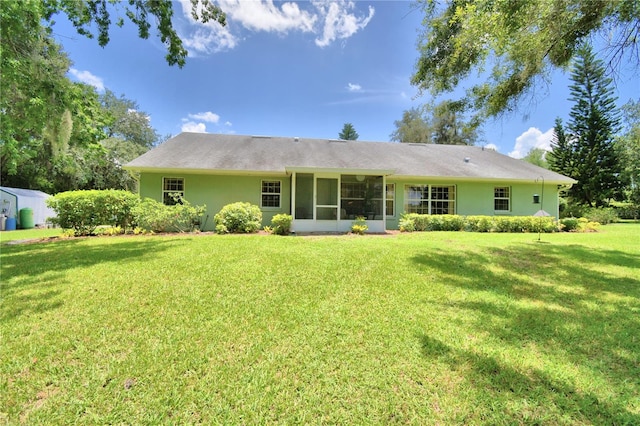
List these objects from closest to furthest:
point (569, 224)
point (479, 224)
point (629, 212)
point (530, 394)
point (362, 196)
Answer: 1. point (530, 394)
2. point (362, 196)
3. point (479, 224)
4. point (569, 224)
5. point (629, 212)

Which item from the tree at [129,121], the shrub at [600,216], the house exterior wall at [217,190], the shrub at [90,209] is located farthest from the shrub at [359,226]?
the tree at [129,121]

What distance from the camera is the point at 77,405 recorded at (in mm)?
2420

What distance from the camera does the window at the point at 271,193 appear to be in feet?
45.2

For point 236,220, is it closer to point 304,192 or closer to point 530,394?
point 304,192

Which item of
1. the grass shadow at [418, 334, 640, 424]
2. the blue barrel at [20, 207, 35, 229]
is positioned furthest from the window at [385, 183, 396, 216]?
the blue barrel at [20, 207, 35, 229]

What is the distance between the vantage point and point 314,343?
326 cm

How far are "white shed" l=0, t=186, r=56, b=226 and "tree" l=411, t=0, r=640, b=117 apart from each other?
803 inches

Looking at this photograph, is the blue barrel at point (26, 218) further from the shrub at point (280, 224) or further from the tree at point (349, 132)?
the tree at point (349, 132)

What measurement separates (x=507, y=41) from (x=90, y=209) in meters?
13.3

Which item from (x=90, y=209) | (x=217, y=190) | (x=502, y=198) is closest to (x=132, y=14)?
(x=90, y=209)

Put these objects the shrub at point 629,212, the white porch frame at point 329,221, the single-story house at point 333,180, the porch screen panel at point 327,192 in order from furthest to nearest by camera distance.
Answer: the shrub at point 629,212, the porch screen panel at point 327,192, the single-story house at point 333,180, the white porch frame at point 329,221

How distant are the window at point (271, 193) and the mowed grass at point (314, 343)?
7.85 m

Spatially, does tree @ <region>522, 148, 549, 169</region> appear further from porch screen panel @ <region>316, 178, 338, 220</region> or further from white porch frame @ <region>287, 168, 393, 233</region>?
porch screen panel @ <region>316, 178, 338, 220</region>

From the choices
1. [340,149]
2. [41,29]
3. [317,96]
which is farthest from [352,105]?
[41,29]
